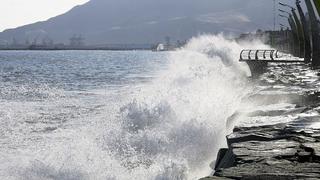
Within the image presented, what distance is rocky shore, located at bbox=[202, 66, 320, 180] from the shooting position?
645 centimetres

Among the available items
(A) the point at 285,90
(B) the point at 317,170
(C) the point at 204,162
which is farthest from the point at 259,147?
(A) the point at 285,90

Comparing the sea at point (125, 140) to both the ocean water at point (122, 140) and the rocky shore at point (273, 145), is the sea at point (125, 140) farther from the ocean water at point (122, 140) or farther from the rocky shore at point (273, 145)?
the rocky shore at point (273, 145)

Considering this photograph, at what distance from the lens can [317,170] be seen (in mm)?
6508

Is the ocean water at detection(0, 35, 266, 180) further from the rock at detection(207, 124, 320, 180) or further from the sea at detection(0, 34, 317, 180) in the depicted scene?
the rock at detection(207, 124, 320, 180)

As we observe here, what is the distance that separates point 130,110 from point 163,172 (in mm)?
7384

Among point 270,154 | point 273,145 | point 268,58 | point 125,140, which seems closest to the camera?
point 270,154

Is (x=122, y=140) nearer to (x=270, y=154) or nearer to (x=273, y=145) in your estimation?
(x=273, y=145)

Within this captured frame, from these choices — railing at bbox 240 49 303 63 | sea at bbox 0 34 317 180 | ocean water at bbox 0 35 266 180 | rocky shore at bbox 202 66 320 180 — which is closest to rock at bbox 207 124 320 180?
rocky shore at bbox 202 66 320 180

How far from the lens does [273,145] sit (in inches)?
319

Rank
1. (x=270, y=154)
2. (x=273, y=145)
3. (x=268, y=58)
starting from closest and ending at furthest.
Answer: (x=270, y=154) < (x=273, y=145) < (x=268, y=58)

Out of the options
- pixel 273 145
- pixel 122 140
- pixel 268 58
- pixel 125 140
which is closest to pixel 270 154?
pixel 273 145

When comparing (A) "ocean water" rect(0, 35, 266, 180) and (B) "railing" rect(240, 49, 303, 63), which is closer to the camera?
(A) "ocean water" rect(0, 35, 266, 180)

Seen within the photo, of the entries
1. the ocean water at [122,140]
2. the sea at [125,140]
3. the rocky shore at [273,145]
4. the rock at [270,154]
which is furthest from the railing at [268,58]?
the rock at [270,154]

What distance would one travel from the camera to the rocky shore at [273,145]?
6.45 m
